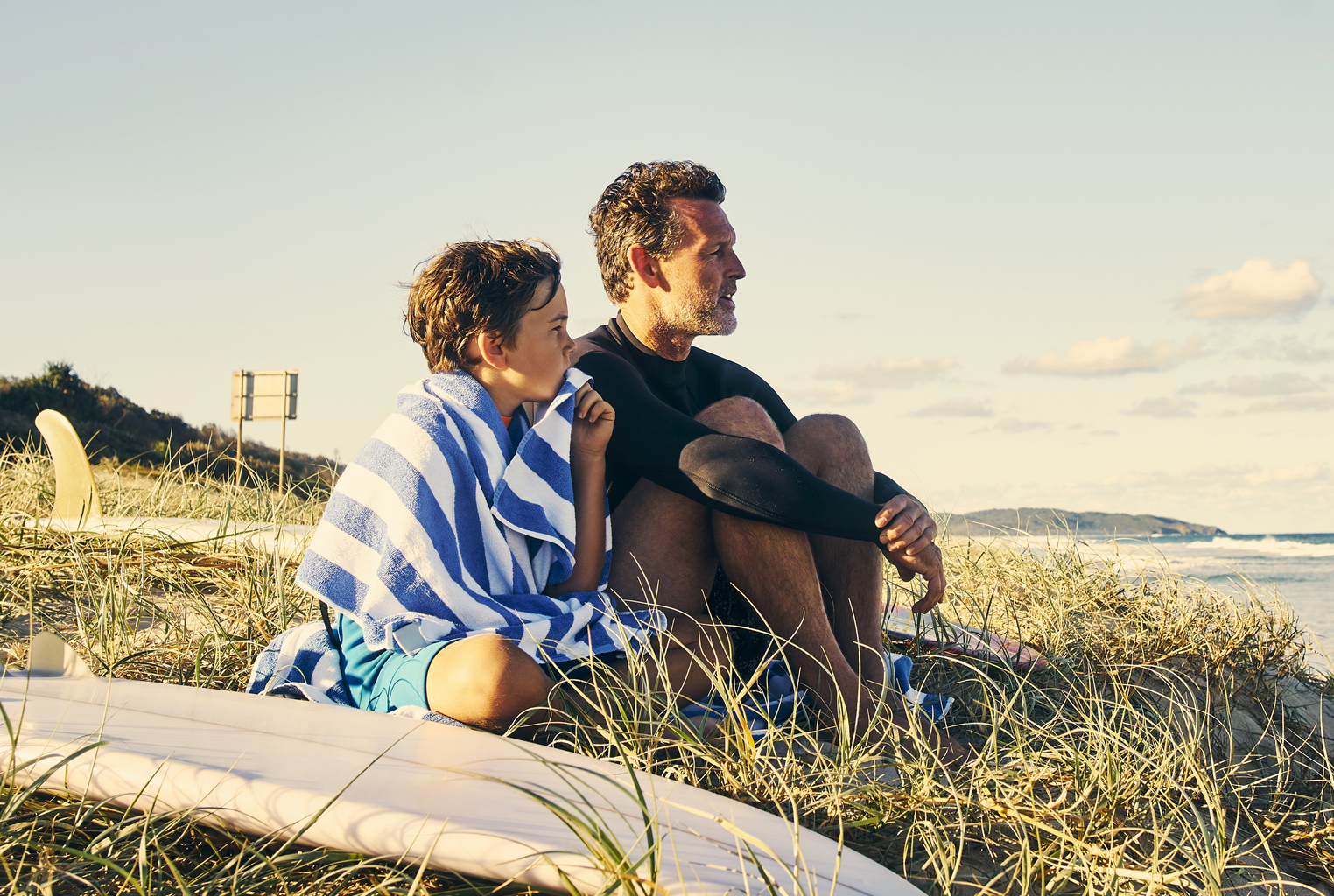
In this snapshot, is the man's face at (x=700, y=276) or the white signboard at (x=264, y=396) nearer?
the man's face at (x=700, y=276)

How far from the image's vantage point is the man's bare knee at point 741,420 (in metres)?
2.41

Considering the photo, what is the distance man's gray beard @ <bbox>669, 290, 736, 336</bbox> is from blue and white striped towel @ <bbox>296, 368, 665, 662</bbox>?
56cm

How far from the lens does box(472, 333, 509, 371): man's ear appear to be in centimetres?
229

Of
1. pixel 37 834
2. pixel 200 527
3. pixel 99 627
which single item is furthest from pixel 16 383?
pixel 37 834

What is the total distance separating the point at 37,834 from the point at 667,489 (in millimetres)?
1441

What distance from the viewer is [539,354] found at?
229 centimetres

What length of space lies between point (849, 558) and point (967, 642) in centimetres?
88

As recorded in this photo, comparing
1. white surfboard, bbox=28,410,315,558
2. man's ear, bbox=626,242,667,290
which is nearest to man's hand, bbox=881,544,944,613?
man's ear, bbox=626,242,667,290

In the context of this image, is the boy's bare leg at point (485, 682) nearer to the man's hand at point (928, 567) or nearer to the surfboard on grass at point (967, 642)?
the man's hand at point (928, 567)

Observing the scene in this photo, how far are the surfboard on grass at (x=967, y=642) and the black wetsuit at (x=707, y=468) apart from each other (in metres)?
0.70

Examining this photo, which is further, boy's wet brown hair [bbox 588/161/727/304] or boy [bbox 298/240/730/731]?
boy's wet brown hair [bbox 588/161/727/304]

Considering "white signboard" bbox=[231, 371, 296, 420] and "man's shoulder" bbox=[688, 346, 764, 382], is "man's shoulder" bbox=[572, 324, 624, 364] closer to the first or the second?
"man's shoulder" bbox=[688, 346, 764, 382]

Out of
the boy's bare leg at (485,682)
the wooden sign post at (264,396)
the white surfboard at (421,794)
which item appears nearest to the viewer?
the white surfboard at (421,794)

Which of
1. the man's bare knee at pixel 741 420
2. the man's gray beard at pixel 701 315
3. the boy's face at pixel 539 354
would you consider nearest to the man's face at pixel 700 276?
the man's gray beard at pixel 701 315
